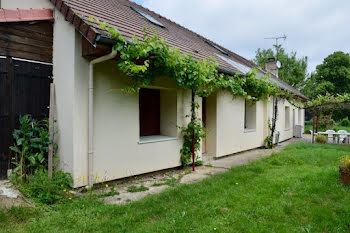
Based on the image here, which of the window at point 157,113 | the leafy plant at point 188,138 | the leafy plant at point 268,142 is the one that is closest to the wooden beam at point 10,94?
the window at point 157,113

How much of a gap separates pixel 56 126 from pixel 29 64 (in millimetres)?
1208

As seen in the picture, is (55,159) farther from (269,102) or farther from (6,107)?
(269,102)

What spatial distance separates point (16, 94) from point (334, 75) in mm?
38044

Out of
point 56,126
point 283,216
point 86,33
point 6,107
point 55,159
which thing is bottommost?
point 283,216

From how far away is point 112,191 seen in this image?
4258 mm

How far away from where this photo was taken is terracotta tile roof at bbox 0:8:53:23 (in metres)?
4.07

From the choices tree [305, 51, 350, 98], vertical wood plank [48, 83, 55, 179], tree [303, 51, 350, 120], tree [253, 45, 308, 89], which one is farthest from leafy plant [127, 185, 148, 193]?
tree [305, 51, 350, 98]

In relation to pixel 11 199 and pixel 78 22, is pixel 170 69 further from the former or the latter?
pixel 11 199

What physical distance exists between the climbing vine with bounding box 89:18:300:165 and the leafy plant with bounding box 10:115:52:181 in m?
1.76

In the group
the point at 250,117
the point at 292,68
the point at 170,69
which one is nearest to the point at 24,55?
the point at 170,69

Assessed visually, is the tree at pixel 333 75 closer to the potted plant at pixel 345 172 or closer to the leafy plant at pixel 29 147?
the potted plant at pixel 345 172

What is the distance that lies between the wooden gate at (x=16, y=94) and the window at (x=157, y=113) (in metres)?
2.39

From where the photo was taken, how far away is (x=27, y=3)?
4922 mm

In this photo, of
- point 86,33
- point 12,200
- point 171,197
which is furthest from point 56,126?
point 171,197
